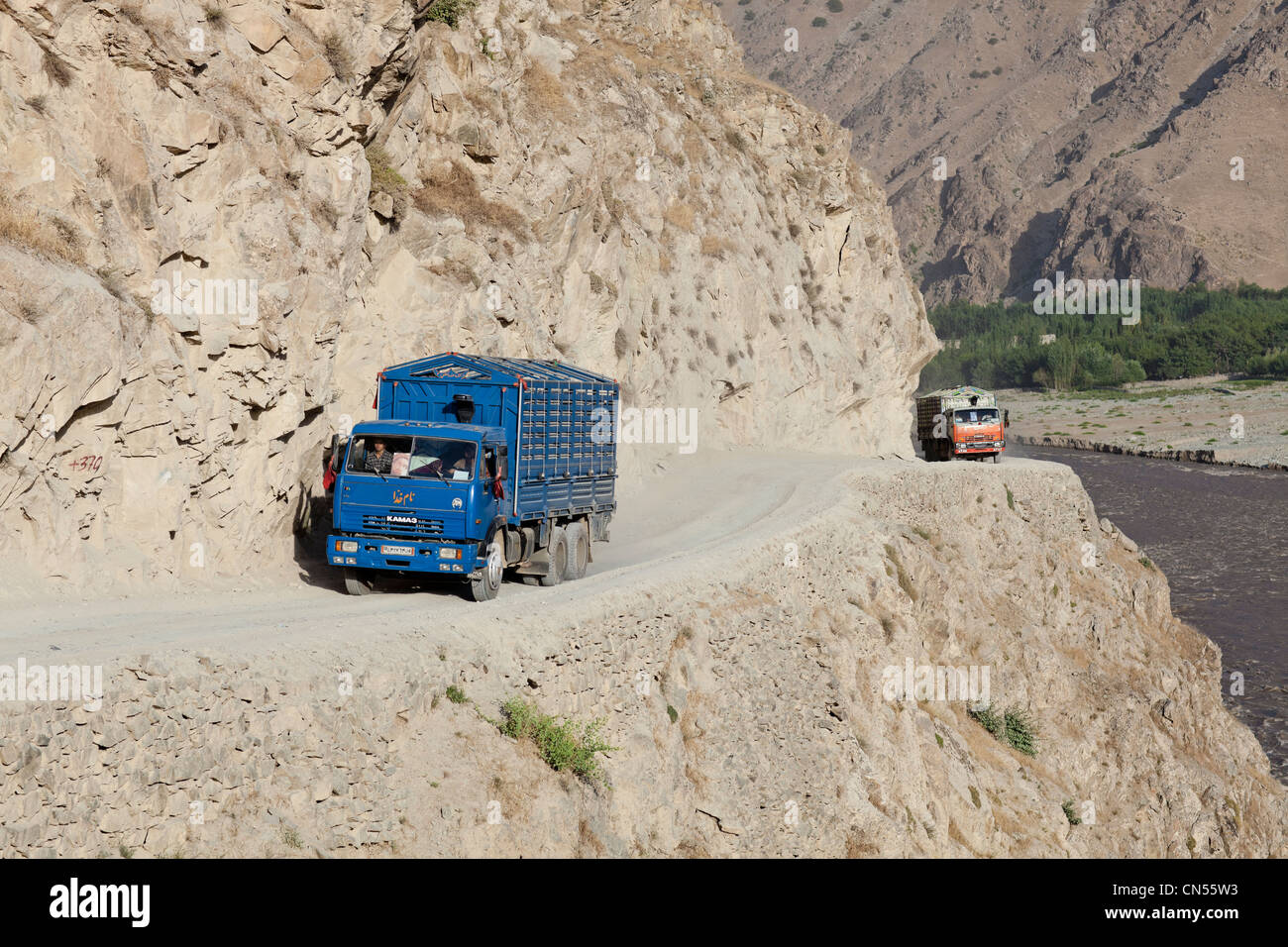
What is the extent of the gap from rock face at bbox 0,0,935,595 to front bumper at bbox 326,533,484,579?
2.75 m

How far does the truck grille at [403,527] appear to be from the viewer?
60.6ft

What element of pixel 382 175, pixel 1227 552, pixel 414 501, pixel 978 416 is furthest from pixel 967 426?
pixel 414 501

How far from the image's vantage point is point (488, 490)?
19078mm

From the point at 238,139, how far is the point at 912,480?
23.9 meters

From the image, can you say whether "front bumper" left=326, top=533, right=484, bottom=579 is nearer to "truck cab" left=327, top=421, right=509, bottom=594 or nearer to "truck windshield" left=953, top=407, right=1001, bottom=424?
"truck cab" left=327, top=421, right=509, bottom=594

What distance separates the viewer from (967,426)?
49094 mm

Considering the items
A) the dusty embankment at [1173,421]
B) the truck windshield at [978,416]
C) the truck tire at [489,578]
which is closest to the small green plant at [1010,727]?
the truck tire at [489,578]

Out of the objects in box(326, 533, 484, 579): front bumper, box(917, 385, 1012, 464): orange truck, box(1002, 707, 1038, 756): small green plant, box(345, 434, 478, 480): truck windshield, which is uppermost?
box(917, 385, 1012, 464): orange truck

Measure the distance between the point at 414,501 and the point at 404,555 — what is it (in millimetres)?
840

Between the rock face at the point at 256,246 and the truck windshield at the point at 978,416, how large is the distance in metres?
13.5

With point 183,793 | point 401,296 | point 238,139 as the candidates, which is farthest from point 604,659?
point 401,296

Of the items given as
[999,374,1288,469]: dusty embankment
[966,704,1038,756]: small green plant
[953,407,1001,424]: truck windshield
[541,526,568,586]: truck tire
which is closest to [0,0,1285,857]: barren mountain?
[966,704,1038,756]: small green plant

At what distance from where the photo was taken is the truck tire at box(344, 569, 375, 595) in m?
19.1
